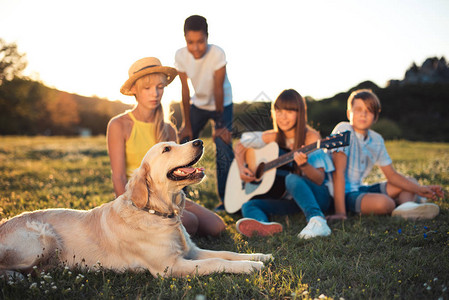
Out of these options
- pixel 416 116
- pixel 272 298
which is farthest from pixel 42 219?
pixel 416 116

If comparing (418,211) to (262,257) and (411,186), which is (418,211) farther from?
(262,257)

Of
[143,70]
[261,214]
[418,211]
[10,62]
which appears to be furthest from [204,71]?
[10,62]

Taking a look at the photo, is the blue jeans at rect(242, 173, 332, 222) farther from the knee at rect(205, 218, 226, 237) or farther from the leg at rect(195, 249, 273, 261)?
the leg at rect(195, 249, 273, 261)

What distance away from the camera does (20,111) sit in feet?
119

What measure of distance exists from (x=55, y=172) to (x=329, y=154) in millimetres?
7559

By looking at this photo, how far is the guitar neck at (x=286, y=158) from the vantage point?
159 inches

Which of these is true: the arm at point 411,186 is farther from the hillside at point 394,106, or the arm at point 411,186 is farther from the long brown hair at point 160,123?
the hillside at point 394,106

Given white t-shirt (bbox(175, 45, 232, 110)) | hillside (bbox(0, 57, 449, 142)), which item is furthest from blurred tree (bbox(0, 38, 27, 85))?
white t-shirt (bbox(175, 45, 232, 110))

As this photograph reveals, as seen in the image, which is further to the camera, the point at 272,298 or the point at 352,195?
the point at 352,195

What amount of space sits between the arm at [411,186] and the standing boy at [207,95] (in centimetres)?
253

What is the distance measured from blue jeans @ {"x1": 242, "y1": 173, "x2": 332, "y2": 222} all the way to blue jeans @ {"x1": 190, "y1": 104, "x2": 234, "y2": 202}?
124 centimetres

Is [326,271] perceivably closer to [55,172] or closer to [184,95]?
[184,95]

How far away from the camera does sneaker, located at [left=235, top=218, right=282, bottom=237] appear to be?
385 cm

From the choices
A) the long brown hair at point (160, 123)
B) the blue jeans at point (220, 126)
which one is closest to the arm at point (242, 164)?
the blue jeans at point (220, 126)
